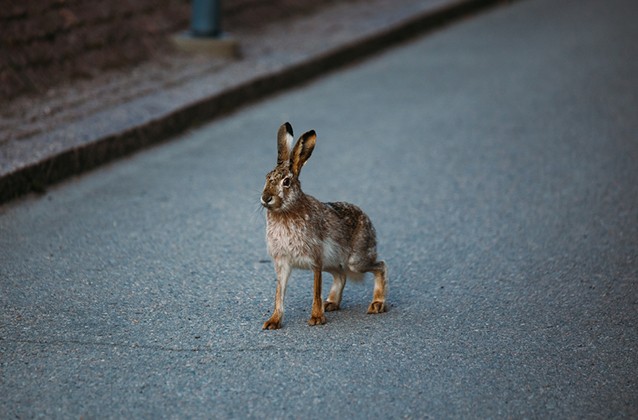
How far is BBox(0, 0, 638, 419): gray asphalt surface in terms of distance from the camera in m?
3.09

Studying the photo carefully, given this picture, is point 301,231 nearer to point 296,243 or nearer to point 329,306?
point 296,243

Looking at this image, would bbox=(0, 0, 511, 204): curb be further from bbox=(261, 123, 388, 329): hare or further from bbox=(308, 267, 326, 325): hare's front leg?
bbox=(308, 267, 326, 325): hare's front leg

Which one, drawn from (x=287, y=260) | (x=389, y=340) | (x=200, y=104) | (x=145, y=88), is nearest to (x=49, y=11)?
(x=145, y=88)

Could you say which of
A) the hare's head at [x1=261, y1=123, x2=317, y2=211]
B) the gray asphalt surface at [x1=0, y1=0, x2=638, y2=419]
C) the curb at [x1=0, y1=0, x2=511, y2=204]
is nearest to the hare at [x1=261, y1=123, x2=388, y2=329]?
the hare's head at [x1=261, y1=123, x2=317, y2=211]

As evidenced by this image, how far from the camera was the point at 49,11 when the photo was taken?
697 centimetres

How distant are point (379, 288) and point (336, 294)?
24 cm

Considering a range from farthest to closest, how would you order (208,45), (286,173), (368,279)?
(208,45) < (368,279) < (286,173)

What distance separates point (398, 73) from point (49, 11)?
3.96 metres

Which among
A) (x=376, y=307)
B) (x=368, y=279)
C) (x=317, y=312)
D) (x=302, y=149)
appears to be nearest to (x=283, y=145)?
(x=302, y=149)

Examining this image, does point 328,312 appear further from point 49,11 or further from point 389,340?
point 49,11

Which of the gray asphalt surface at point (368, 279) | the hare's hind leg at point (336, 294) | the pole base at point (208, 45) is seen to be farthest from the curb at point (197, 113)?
the hare's hind leg at point (336, 294)

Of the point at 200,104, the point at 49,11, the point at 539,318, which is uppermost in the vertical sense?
the point at 49,11

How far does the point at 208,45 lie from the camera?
800 cm

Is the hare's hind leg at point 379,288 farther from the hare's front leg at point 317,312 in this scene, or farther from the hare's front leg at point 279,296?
the hare's front leg at point 279,296
